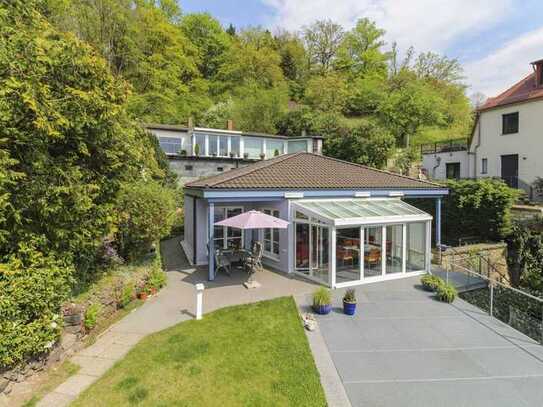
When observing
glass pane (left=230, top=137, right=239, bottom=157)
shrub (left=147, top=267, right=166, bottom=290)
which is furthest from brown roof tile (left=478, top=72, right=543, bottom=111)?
shrub (left=147, top=267, right=166, bottom=290)

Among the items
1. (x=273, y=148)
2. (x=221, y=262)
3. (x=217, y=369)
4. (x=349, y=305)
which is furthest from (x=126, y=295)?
(x=273, y=148)

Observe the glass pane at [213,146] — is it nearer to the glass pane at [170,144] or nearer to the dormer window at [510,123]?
the glass pane at [170,144]

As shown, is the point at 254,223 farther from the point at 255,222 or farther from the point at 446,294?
the point at 446,294

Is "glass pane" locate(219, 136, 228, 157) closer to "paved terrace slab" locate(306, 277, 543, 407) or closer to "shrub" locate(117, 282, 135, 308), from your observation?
"shrub" locate(117, 282, 135, 308)

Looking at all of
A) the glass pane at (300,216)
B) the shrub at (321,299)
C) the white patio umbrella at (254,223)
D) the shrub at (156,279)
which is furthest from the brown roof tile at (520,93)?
the shrub at (156,279)

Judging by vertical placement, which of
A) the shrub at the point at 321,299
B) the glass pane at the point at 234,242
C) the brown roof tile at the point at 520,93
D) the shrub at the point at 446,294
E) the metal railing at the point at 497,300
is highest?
the brown roof tile at the point at 520,93

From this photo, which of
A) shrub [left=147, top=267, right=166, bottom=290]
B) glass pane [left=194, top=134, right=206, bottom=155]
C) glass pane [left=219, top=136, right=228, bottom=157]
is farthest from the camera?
glass pane [left=219, top=136, right=228, bottom=157]

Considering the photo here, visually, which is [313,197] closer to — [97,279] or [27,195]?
[97,279]
